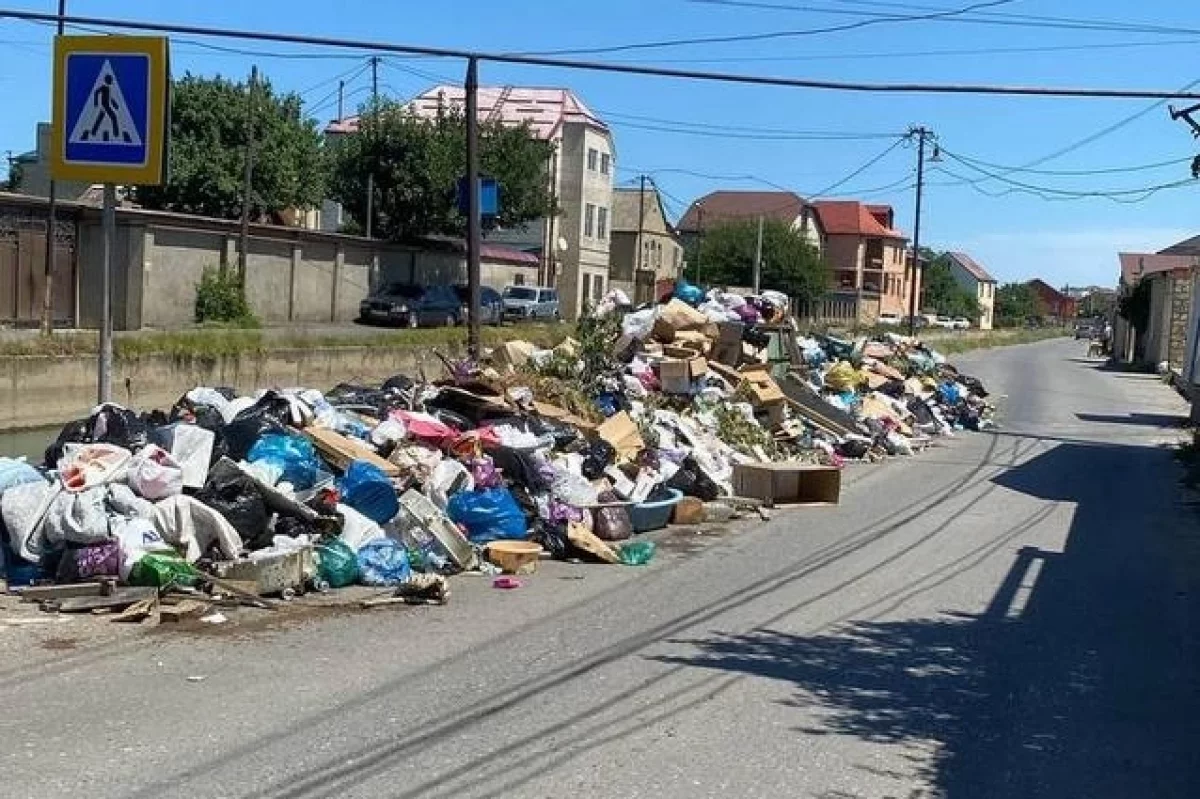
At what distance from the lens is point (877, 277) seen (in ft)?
393

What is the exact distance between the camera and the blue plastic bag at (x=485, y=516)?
10.7 metres

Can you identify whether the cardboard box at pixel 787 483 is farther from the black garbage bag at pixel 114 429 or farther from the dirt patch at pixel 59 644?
the dirt patch at pixel 59 644

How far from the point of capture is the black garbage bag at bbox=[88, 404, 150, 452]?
9.70 m

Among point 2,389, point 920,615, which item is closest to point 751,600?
point 920,615

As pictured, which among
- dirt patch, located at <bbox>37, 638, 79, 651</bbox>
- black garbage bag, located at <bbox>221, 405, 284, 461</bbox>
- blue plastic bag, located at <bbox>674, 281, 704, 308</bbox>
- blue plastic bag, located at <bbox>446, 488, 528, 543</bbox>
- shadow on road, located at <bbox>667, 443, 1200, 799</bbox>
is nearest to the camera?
shadow on road, located at <bbox>667, 443, 1200, 799</bbox>

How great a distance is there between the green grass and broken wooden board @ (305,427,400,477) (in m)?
10.3

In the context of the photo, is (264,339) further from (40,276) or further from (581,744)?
(581,744)

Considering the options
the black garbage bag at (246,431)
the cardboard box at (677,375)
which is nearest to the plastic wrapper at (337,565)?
the black garbage bag at (246,431)

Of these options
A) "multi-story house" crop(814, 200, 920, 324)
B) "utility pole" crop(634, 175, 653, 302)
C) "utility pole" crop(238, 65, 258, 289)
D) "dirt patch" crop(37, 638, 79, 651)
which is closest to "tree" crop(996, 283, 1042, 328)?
"multi-story house" crop(814, 200, 920, 324)

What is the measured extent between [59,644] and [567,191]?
207ft

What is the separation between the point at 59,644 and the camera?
7.03 m

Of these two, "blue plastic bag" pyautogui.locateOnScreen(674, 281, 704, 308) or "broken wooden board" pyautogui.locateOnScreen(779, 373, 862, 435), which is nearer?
"broken wooden board" pyautogui.locateOnScreen(779, 373, 862, 435)

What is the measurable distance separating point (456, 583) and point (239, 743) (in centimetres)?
398

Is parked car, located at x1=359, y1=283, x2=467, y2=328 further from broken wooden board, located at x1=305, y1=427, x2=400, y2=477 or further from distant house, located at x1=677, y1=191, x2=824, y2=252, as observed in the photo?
distant house, located at x1=677, y1=191, x2=824, y2=252
